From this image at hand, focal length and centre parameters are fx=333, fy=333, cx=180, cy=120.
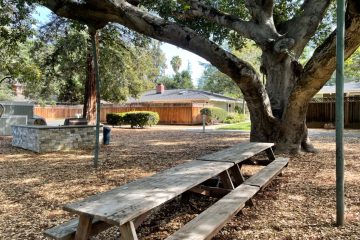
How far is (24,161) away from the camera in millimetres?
8133

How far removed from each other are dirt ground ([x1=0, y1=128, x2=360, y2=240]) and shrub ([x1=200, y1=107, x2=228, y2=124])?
1784 cm

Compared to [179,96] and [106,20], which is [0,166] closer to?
[106,20]

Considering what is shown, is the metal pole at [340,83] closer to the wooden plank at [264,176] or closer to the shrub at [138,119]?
the wooden plank at [264,176]

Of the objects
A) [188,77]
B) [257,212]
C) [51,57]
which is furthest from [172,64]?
[257,212]

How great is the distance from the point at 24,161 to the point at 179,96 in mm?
25307

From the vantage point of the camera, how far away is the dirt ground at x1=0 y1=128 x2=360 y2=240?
3533 mm

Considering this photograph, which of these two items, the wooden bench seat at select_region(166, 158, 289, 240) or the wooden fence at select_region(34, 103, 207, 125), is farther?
the wooden fence at select_region(34, 103, 207, 125)

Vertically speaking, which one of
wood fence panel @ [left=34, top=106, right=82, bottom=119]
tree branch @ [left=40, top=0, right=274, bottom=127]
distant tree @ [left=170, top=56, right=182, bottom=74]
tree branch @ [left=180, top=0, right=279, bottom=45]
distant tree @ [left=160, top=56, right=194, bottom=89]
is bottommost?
wood fence panel @ [left=34, top=106, right=82, bottom=119]

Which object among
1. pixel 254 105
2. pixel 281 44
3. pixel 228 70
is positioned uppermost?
pixel 281 44

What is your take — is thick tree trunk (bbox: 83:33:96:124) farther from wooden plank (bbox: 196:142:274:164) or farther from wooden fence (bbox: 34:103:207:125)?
wooden plank (bbox: 196:142:274:164)

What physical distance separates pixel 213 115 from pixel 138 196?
24.6m

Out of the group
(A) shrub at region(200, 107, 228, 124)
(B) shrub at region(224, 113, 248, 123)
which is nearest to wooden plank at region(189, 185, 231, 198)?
(A) shrub at region(200, 107, 228, 124)

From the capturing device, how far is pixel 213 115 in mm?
27156

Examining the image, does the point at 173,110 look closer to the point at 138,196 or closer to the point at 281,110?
the point at 281,110
